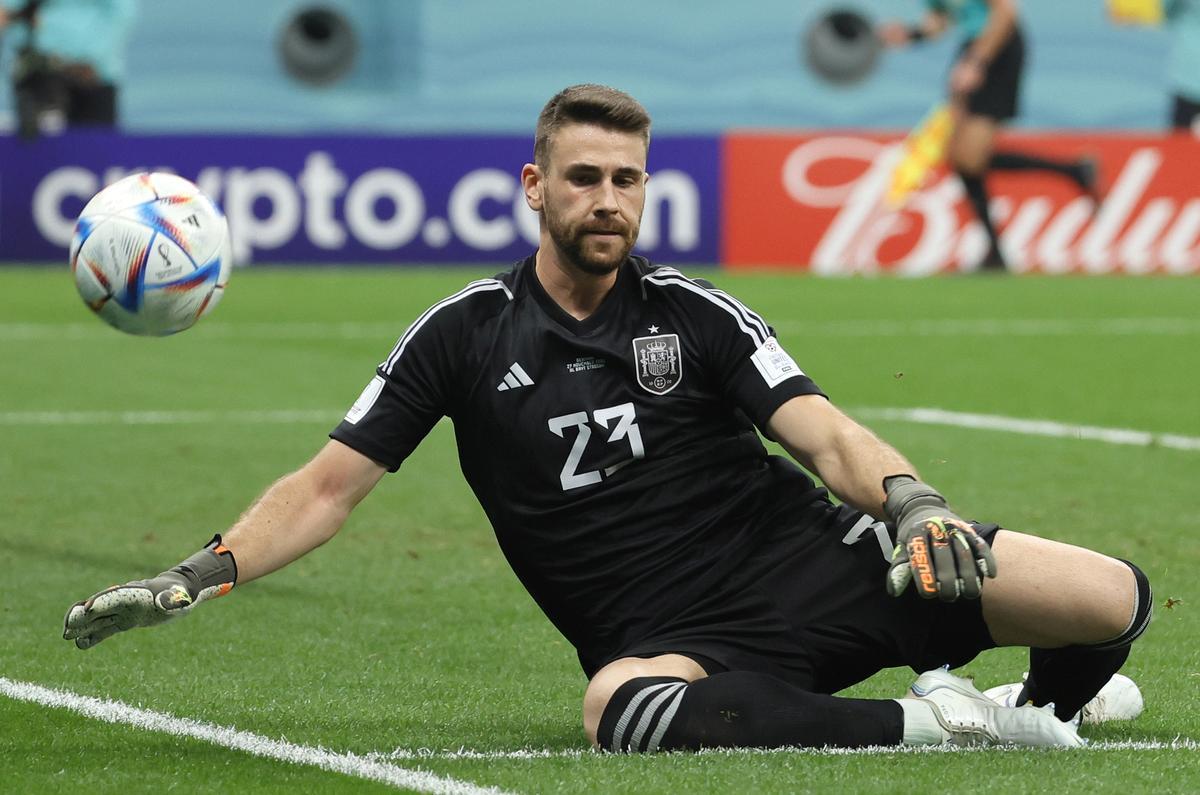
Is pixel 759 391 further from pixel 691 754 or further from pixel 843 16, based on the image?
pixel 843 16

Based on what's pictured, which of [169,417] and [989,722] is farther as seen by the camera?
[169,417]

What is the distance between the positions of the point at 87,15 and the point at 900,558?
72.6ft

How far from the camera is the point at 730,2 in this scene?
33.0 meters

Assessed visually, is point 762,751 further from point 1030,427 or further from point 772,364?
point 1030,427

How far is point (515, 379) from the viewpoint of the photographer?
18.2 feet

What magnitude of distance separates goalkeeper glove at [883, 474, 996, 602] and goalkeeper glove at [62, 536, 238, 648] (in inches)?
63.2

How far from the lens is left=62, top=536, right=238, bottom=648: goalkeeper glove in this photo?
4996 millimetres

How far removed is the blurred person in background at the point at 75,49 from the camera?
2517cm

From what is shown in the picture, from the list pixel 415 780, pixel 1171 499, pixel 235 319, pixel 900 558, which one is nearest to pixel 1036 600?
pixel 900 558

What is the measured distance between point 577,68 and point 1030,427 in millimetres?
21427

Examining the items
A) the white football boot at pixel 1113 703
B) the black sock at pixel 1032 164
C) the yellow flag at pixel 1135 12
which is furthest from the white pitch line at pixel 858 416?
the yellow flag at pixel 1135 12

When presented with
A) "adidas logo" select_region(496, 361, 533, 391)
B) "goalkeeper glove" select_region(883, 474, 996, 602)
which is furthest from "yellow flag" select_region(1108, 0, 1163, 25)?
"goalkeeper glove" select_region(883, 474, 996, 602)

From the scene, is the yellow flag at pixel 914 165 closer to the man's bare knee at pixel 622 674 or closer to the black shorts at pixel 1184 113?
the black shorts at pixel 1184 113

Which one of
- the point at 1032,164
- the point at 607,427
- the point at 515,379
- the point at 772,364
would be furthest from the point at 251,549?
the point at 1032,164
